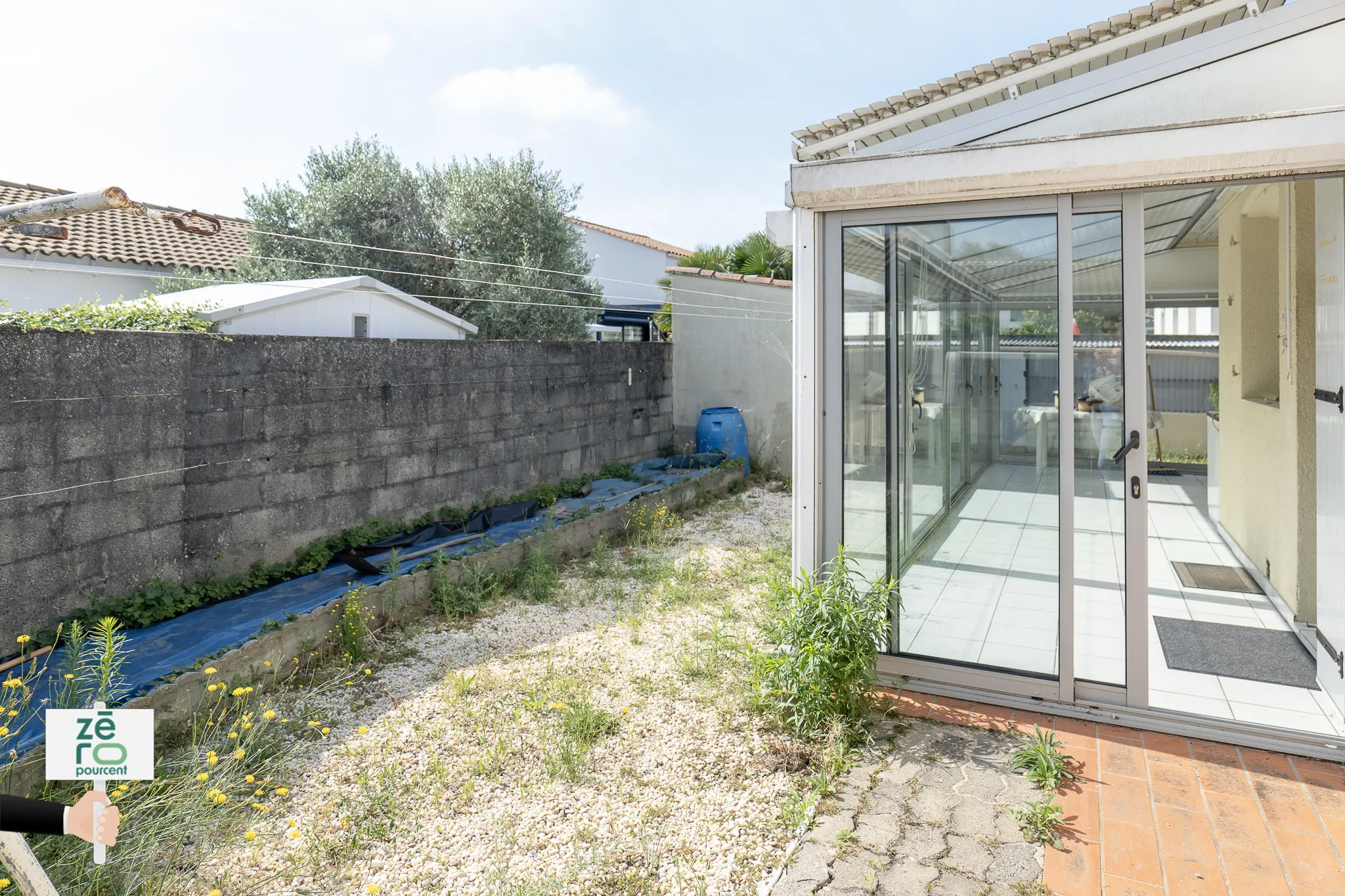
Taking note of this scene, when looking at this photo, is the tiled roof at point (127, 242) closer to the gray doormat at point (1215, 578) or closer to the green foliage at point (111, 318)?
the green foliage at point (111, 318)

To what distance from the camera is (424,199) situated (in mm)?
11445

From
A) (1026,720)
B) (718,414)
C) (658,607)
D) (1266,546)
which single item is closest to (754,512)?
(718,414)

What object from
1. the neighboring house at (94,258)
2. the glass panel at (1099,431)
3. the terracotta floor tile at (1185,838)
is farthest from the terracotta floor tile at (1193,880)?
the neighboring house at (94,258)

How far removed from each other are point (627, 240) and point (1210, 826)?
19559 mm

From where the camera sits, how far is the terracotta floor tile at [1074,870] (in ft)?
7.48

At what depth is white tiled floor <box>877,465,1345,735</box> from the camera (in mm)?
3211

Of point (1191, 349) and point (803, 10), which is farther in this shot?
point (1191, 349)

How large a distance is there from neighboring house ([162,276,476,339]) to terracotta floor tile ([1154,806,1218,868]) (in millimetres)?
5724

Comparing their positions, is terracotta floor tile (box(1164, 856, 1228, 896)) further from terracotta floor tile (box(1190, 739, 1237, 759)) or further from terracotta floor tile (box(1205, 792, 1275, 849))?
terracotta floor tile (box(1190, 739, 1237, 759))

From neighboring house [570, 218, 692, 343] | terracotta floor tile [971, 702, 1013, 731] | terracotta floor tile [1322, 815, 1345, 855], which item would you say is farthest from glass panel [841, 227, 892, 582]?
neighboring house [570, 218, 692, 343]

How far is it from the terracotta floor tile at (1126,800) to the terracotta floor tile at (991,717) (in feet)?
1.48

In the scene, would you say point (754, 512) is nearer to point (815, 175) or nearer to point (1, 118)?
point (815, 175)

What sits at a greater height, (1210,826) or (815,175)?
(815,175)

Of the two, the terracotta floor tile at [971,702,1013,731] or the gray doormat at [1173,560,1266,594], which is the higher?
the gray doormat at [1173,560,1266,594]
